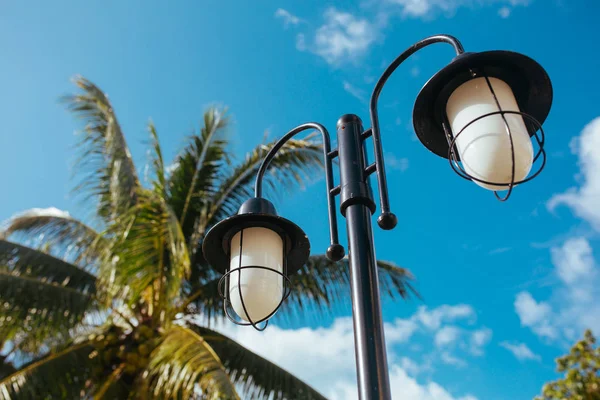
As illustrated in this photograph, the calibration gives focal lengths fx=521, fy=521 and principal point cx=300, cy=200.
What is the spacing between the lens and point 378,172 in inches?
71.6

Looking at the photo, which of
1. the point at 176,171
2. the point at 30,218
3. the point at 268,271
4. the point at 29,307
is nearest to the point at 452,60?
the point at 268,271

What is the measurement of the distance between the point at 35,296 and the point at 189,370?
9.31 feet

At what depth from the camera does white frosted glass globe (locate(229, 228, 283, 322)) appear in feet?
6.41

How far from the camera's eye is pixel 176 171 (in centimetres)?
834

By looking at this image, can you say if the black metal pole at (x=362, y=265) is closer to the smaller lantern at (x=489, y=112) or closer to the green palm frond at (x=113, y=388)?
the smaller lantern at (x=489, y=112)

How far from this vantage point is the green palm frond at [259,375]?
21.6ft

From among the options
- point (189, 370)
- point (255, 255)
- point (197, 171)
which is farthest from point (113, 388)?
point (255, 255)

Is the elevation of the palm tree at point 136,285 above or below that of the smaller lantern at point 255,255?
above

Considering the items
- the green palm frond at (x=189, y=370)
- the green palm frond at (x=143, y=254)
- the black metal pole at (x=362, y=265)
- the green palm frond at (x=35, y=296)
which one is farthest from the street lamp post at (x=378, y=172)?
the green palm frond at (x=35, y=296)

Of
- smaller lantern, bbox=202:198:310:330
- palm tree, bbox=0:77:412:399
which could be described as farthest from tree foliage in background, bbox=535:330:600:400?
smaller lantern, bbox=202:198:310:330

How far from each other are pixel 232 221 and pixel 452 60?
1008mm

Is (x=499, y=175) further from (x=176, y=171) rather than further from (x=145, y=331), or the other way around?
(x=176, y=171)

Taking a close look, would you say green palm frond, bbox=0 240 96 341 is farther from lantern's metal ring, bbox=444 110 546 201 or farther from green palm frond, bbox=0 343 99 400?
lantern's metal ring, bbox=444 110 546 201

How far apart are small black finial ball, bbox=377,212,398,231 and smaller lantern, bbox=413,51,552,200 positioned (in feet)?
0.85
